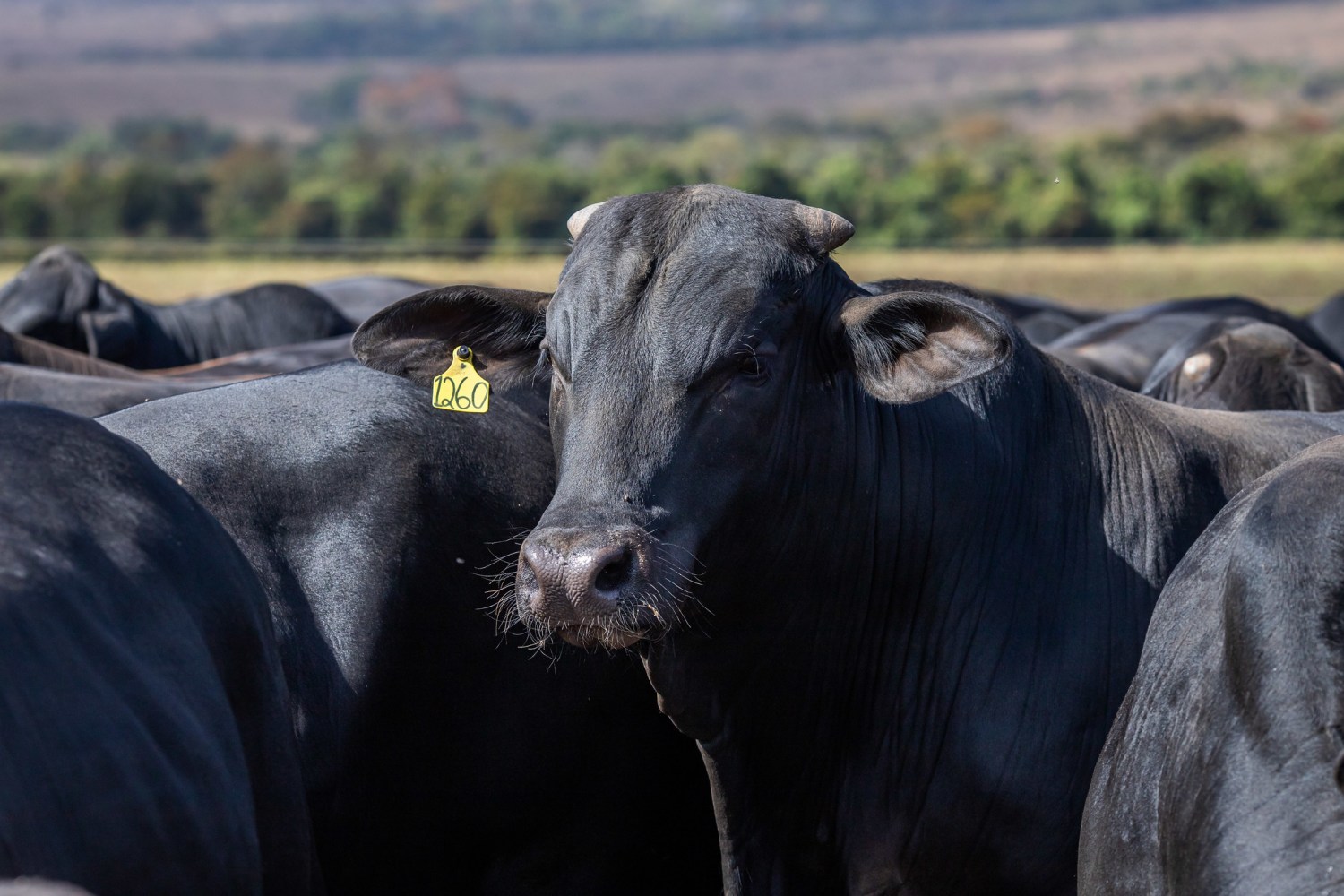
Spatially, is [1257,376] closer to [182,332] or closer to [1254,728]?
[1254,728]

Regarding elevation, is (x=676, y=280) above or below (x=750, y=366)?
above

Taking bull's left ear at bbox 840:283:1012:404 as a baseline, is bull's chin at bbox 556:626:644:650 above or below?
below

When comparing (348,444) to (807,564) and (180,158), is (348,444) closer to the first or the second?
(807,564)

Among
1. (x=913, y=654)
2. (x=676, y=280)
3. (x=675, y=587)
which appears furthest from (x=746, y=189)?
(x=675, y=587)

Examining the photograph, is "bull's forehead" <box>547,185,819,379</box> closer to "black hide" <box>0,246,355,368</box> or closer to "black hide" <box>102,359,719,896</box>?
"black hide" <box>102,359,719,896</box>

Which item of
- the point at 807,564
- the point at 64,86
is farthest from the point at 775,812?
the point at 64,86

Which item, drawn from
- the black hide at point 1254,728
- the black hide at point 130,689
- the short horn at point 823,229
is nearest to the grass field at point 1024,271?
the short horn at point 823,229

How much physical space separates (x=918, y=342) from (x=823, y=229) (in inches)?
13.8

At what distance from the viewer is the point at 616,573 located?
10.8 feet

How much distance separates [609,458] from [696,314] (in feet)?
1.29

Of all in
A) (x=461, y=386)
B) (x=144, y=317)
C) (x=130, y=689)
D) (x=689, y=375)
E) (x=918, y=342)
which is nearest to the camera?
(x=130, y=689)

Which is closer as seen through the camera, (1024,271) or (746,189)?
(1024,271)

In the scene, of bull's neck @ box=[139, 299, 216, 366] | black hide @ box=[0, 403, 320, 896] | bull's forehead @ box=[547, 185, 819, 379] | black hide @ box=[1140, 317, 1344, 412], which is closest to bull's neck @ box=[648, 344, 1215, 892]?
bull's forehead @ box=[547, 185, 819, 379]

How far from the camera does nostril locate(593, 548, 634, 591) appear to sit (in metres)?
3.26
